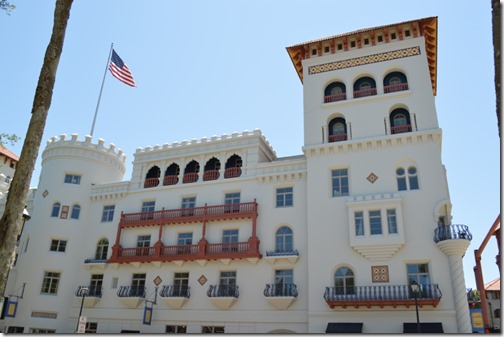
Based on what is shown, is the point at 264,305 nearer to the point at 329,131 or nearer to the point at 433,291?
the point at 433,291

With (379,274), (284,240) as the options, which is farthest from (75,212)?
(379,274)

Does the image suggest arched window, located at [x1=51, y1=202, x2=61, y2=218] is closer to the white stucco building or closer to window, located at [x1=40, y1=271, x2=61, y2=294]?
the white stucco building

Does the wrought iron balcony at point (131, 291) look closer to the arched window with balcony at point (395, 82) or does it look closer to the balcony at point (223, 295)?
the balcony at point (223, 295)

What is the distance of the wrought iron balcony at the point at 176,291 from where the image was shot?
29792 millimetres

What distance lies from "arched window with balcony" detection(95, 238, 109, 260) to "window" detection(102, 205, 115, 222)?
71.9 inches

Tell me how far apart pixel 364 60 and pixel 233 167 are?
12.8 m

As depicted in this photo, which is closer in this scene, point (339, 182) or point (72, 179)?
point (339, 182)

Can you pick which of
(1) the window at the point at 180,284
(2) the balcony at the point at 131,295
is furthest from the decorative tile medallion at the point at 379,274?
(2) the balcony at the point at 131,295

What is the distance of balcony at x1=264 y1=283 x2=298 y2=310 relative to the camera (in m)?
26.5

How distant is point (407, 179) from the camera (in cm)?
2705

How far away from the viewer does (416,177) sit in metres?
26.9

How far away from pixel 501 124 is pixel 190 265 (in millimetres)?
26342

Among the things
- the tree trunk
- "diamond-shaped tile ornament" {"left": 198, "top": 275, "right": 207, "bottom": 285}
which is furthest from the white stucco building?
the tree trunk

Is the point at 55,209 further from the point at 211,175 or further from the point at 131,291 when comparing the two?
the point at 211,175
